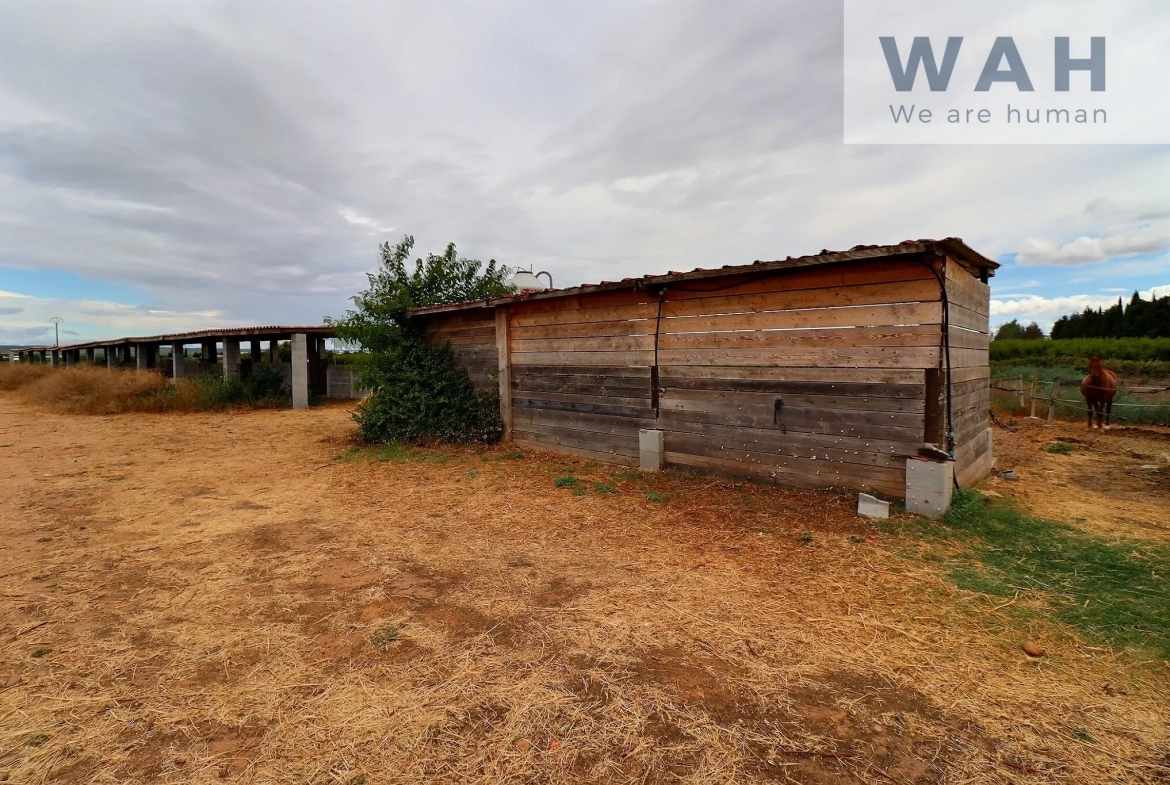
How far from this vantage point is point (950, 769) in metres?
2.08

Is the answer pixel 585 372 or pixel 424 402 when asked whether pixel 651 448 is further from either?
pixel 424 402

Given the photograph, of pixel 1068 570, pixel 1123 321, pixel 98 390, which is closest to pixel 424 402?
pixel 1068 570

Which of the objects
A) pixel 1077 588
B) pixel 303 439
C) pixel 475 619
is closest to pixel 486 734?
pixel 475 619

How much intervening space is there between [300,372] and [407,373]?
35.0 feet

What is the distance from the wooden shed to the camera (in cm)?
516

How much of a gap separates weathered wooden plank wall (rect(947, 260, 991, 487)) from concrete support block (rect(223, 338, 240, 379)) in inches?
868

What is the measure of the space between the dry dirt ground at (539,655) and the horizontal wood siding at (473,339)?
14.1 ft

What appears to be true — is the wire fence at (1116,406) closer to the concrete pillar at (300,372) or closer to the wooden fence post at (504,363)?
the wooden fence post at (504,363)

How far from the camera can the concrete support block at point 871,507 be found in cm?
507

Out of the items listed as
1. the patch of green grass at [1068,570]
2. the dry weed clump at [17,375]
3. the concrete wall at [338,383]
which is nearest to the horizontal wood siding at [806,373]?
the patch of green grass at [1068,570]

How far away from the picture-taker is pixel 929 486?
16.4 feet

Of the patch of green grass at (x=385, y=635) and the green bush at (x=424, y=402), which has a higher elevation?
the green bush at (x=424, y=402)

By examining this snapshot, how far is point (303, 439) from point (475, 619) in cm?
997

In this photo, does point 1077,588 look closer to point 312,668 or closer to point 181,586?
point 312,668
